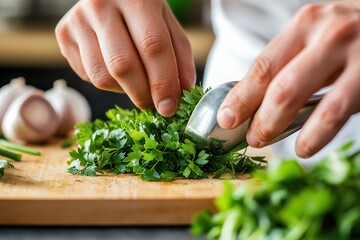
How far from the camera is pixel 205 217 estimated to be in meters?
1.15

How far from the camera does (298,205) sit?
0.93 m

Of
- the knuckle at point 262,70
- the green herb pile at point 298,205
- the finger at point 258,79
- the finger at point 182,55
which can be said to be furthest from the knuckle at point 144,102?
the green herb pile at point 298,205

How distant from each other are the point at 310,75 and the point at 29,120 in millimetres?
1332

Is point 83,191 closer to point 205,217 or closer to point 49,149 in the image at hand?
point 205,217

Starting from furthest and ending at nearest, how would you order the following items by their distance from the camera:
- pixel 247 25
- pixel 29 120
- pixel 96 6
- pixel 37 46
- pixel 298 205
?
pixel 37 46, pixel 247 25, pixel 29 120, pixel 96 6, pixel 298 205

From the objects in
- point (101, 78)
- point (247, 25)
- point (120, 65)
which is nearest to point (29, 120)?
point (101, 78)

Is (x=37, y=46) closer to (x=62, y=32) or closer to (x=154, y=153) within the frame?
(x=62, y=32)

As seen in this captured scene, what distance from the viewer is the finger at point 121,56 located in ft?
5.79

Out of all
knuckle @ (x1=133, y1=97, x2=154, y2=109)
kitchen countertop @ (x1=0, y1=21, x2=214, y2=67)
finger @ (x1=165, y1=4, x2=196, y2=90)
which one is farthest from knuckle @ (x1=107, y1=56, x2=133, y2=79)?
kitchen countertop @ (x1=0, y1=21, x2=214, y2=67)

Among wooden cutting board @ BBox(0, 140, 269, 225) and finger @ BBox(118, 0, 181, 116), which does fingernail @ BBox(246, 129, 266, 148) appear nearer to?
wooden cutting board @ BBox(0, 140, 269, 225)

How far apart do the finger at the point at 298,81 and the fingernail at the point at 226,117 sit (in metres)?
0.10

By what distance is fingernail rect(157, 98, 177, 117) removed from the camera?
1.80 m

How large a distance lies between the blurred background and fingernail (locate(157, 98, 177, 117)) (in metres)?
2.99

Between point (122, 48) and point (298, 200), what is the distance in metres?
0.95
